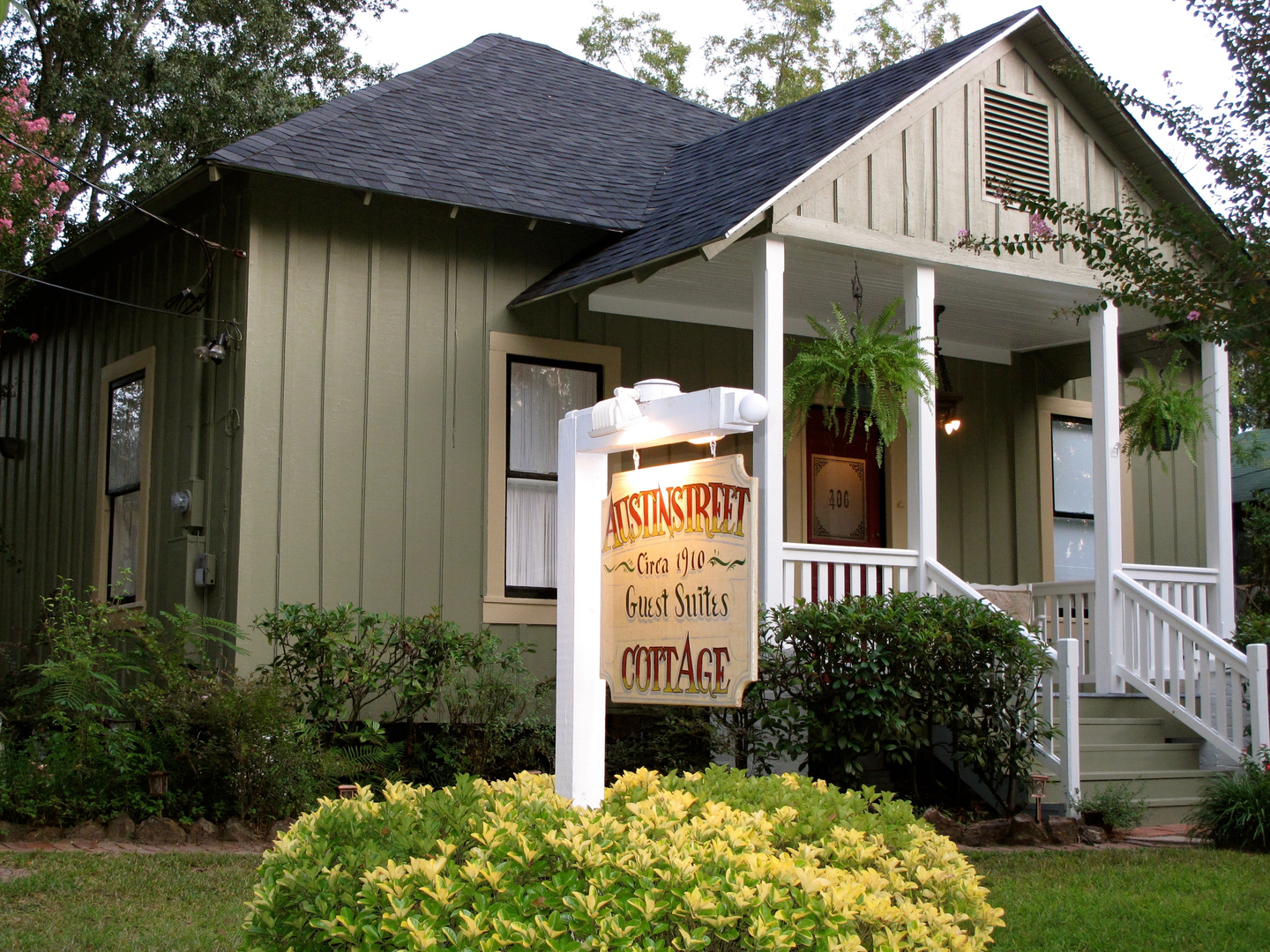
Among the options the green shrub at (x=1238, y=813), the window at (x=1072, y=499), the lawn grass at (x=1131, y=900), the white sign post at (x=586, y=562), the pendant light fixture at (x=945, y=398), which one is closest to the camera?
the white sign post at (x=586, y=562)

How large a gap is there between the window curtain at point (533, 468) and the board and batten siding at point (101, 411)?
6.55ft

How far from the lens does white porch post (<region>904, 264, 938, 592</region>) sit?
9211mm

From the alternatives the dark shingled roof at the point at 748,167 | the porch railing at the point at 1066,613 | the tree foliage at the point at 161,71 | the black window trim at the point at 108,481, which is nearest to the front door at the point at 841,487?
the porch railing at the point at 1066,613

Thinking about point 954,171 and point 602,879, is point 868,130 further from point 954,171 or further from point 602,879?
point 602,879

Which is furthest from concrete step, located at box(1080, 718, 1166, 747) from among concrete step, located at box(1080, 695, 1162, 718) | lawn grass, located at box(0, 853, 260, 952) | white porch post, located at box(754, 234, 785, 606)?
lawn grass, located at box(0, 853, 260, 952)

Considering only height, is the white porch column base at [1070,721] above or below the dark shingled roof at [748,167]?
below

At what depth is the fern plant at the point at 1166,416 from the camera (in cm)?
1030

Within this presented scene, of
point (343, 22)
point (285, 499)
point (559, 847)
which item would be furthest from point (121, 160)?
point (559, 847)

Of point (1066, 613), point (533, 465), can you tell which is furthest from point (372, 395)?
point (1066, 613)

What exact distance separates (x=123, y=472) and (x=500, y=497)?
317 cm

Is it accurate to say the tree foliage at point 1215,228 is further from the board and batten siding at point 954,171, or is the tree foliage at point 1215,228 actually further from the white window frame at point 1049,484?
the white window frame at point 1049,484

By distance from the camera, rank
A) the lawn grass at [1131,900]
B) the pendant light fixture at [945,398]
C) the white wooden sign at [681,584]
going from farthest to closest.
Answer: the pendant light fixture at [945,398] < the lawn grass at [1131,900] < the white wooden sign at [681,584]

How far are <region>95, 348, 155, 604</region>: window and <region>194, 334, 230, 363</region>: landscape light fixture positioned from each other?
139 cm

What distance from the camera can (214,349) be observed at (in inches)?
355
